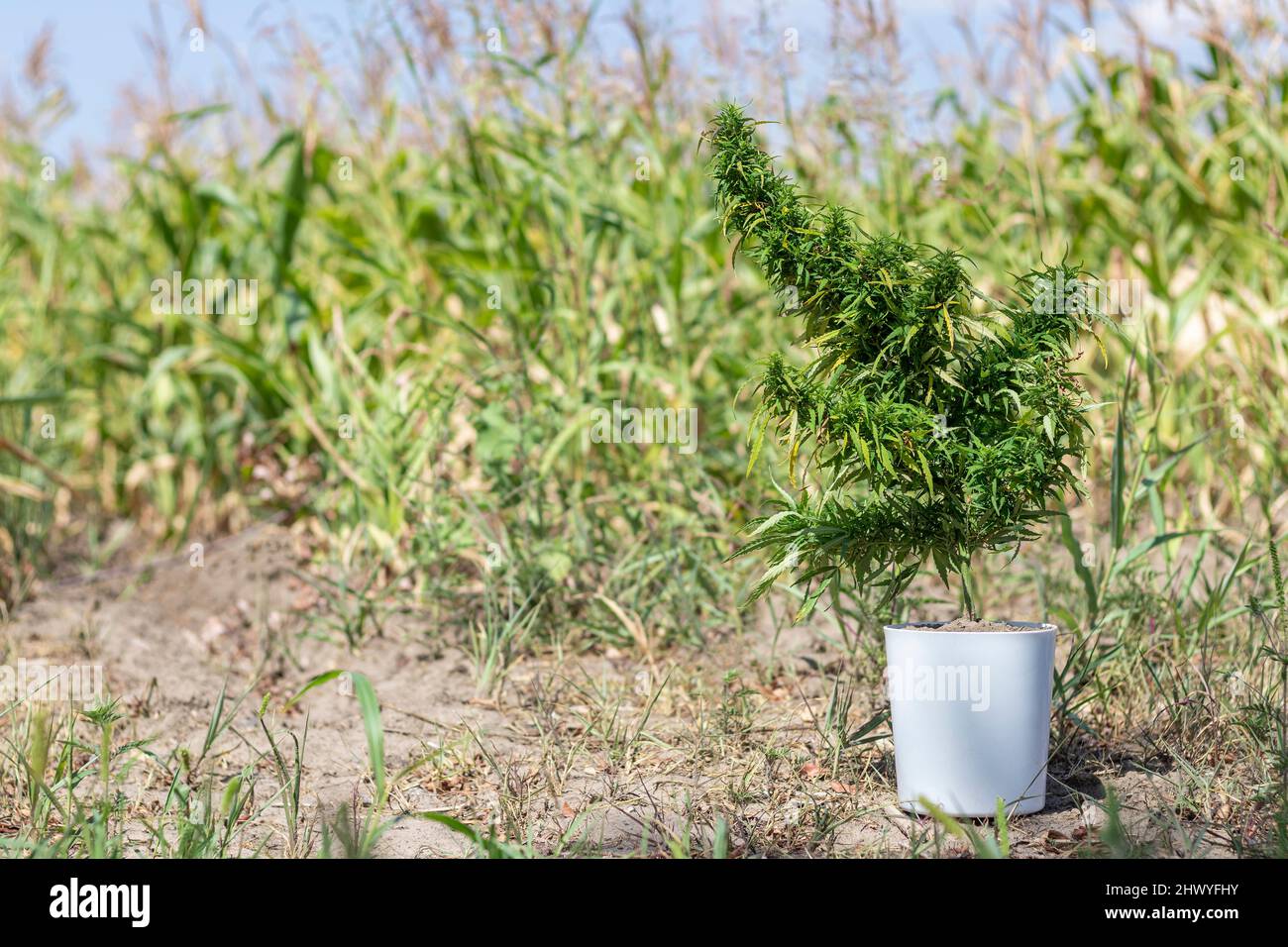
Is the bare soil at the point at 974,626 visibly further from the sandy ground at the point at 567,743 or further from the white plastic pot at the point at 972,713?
the sandy ground at the point at 567,743

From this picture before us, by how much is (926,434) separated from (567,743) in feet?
3.10

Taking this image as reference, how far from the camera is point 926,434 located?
181 cm

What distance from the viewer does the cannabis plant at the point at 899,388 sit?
1.77 metres

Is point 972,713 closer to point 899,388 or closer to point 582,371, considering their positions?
point 899,388

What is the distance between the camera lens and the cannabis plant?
1.77 metres

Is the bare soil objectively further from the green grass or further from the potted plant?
the green grass

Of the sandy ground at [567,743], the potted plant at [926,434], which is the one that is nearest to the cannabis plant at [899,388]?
the potted plant at [926,434]

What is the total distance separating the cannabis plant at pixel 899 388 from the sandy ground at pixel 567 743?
0.39 metres

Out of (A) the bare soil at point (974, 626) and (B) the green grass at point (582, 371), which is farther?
(B) the green grass at point (582, 371)

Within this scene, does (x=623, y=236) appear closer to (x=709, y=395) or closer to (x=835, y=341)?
(x=709, y=395)

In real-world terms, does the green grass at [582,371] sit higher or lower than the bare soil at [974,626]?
higher

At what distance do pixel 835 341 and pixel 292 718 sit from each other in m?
1.56

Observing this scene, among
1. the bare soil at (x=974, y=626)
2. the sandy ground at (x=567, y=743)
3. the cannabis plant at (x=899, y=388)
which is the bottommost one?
the sandy ground at (x=567, y=743)

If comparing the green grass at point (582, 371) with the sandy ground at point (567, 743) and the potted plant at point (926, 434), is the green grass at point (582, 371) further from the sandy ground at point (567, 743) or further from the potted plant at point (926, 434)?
the potted plant at point (926, 434)
